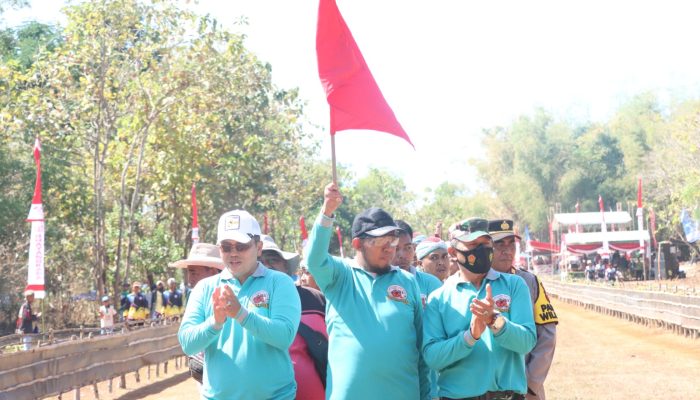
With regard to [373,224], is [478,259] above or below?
below

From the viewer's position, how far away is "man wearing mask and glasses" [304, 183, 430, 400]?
19.1ft

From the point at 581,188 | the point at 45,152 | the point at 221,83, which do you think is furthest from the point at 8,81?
the point at 581,188

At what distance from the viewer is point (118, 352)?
17500mm

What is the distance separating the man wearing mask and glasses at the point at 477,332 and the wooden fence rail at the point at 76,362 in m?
7.52

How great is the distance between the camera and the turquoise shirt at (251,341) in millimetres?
5562

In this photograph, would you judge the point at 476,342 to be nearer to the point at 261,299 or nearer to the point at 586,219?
the point at 261,299

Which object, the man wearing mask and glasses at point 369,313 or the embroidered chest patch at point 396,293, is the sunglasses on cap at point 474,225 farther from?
the embroidered chest patch at point 396,293

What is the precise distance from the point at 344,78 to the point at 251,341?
2.03m

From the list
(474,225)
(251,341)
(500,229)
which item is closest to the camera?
(251,341)

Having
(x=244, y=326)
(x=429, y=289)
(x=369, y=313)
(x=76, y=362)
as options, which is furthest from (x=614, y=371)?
(x=244, y=326)

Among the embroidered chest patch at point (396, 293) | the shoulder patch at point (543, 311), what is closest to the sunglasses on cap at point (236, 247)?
the embroidered chest patch at point (396, 293)

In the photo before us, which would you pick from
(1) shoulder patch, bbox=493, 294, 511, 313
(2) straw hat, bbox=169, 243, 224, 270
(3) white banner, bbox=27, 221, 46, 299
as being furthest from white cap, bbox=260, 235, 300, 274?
(3) white banner, bbox=27, 221, 46, 299

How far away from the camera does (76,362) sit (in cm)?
1520

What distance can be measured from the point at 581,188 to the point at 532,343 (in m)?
94.6
